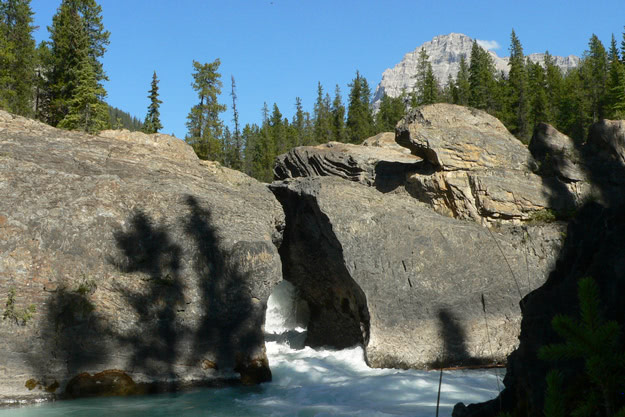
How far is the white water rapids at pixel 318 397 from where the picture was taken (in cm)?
886

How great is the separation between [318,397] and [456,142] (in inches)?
375

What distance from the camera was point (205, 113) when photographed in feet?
145

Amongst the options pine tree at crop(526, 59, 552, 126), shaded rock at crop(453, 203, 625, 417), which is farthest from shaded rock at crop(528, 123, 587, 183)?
pine tree at crop(526, 59, 552, 126)

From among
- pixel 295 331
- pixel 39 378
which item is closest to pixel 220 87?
pixel 295 331

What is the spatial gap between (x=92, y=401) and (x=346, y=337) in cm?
679

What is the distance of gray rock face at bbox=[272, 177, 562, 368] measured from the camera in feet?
40.6

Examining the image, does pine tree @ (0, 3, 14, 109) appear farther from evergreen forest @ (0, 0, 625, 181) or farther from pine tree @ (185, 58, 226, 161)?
pine tree @ (185, 58, 226, 161)

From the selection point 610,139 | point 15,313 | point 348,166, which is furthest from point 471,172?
point 15,313

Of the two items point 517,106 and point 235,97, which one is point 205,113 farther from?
point 517,106

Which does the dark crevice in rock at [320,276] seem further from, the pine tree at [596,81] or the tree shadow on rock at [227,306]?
the pine tree at [596,81]

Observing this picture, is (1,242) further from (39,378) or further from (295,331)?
(295,331)

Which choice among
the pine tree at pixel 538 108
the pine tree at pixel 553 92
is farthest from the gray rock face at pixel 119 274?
the pine tree at pixel 553 92

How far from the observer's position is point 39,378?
376 inches

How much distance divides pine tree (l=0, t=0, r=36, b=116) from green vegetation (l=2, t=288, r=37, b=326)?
30776mm
